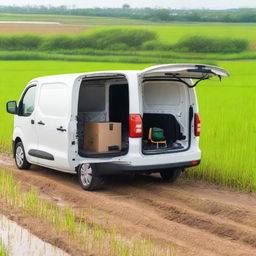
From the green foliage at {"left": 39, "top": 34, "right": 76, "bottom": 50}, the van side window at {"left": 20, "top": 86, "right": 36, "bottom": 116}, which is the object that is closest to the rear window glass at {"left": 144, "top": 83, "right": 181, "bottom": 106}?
the van side window at {"left": 20, "top": 86, "right": 36, "bottom": 116}

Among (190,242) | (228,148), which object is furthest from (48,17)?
(190,242)

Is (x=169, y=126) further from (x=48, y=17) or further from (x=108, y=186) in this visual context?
(x=48, y=17)

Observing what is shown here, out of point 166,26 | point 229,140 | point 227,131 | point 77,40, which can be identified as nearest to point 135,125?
point 229,140

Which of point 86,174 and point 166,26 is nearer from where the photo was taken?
point 86,174

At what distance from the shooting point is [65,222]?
742 centimetres

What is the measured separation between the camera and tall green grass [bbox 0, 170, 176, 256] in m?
6.32

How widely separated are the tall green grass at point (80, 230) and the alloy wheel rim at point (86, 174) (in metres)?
0.99

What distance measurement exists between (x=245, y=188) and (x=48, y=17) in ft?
235

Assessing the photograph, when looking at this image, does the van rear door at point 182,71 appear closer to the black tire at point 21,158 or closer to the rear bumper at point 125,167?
the rear bumper at point 125,167

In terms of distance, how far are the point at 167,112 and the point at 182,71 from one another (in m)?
1.11

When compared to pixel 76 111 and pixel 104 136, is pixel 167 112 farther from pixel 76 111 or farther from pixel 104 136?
pixel 76 111

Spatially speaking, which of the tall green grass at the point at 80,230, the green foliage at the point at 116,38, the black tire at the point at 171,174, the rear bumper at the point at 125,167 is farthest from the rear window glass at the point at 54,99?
the green foliage at the point at 116,38

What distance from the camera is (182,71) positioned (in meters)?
9.48

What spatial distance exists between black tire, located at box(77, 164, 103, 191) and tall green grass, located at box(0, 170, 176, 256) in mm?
986
